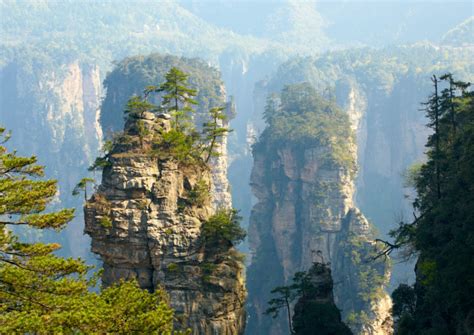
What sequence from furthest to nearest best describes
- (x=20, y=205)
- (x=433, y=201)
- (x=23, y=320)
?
1. (x=433, y=201)
2. (x=20, y=205)
3. (x=23, y=320)

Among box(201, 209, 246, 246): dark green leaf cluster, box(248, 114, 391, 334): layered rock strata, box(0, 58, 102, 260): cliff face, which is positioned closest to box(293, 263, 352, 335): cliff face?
box(201, 209, 246, 246): dark green leaf cluster

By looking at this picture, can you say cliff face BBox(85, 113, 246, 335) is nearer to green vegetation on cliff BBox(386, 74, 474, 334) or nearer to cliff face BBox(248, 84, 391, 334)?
green vegetation on cliff BBox(386, 74, 474, 334)

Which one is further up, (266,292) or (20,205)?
(266,292)

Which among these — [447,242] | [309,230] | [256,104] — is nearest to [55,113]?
[256,104]

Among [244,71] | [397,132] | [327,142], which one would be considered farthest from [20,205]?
[244,71]

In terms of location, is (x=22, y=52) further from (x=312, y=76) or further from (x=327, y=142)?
(x=327, y=142)

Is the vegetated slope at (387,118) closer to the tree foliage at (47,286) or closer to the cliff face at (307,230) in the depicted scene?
the cliff face at (307,230)

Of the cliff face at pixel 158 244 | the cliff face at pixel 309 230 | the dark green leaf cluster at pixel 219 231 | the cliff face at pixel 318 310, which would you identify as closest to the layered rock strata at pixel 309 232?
the cliff face at pixel 309 230
